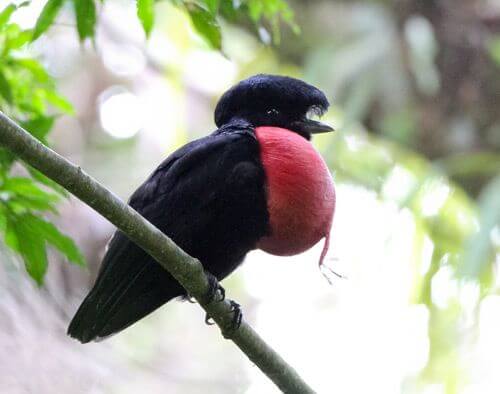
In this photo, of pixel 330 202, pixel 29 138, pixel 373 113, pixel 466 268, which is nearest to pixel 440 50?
pixel 373 113

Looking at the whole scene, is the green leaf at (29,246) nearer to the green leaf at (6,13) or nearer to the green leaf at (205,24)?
the green leaf at (6,13)

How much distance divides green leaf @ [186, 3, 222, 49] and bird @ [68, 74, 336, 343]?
0.29 m

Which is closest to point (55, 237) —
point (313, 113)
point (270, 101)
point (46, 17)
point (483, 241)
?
point (46, 17)

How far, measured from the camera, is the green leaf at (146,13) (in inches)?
80.4

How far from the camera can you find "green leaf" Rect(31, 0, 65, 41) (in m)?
2.20

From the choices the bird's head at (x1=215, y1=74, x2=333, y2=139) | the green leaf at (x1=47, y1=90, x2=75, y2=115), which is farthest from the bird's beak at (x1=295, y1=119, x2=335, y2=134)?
the green leaf at (x1=47, y1=90, x2=75, y2=115)

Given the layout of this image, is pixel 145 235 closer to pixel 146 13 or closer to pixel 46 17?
pixel 146 13

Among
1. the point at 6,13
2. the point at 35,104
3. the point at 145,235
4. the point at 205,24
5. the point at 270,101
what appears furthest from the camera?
the point at 270,101

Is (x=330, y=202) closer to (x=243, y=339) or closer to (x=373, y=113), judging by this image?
(x=243, y=339)

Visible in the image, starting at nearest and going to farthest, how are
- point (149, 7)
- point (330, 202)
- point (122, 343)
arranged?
point (149, 7) < point (330, 202) < point (122, 343)

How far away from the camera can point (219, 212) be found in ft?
7.99

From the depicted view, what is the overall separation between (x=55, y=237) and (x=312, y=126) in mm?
858

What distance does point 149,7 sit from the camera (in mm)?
2096

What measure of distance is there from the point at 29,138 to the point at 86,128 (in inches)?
136
